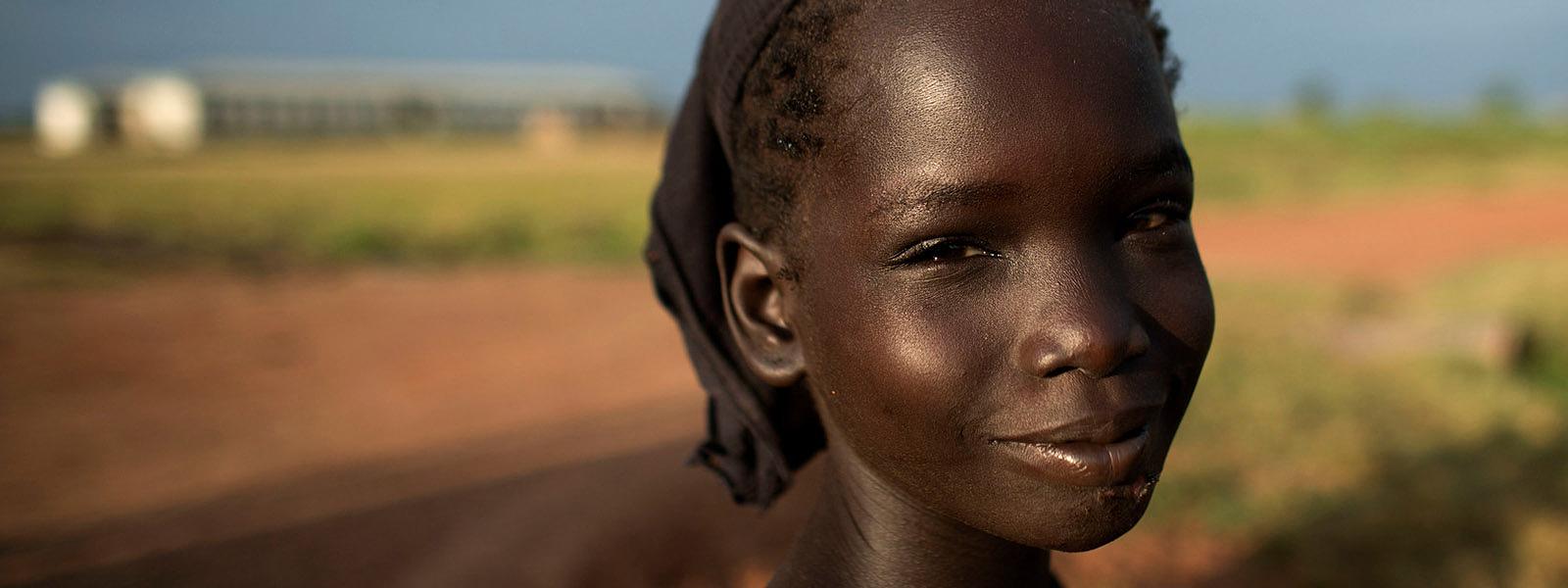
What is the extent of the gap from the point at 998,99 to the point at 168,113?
193 feet

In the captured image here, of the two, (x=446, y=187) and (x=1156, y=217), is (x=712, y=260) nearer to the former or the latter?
(x=1156, y=217)

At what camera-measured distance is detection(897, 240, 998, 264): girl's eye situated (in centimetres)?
155

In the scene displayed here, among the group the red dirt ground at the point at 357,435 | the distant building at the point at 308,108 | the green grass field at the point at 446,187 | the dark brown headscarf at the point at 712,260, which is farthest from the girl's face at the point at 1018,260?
the distant building at the point at 308,108

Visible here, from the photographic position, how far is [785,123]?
1748 millimetres

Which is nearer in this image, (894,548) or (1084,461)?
(1084,461)

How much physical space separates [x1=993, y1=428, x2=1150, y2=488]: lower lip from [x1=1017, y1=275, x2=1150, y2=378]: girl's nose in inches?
4.1

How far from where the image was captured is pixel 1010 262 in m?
1.53

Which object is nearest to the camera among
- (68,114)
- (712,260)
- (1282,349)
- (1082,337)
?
(1082,337)

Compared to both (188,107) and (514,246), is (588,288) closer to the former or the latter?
(514,246)

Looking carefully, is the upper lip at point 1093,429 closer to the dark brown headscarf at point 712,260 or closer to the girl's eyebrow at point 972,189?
the girl's eyebrow at point 972,189

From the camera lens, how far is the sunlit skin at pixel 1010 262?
1.51m

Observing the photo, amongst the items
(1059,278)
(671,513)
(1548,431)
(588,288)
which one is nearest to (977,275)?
(1059,278)

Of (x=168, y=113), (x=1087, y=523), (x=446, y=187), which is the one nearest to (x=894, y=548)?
(x=1087, y=523)

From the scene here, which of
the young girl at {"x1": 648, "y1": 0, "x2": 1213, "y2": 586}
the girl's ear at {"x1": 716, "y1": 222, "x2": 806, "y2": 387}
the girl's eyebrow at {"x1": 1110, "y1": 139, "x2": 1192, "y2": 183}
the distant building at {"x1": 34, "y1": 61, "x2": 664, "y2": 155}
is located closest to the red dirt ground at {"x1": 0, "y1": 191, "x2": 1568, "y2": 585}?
the girl's ear at {"x1": 716, "y1": 222, "x2": 806, "y2": 387}
